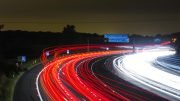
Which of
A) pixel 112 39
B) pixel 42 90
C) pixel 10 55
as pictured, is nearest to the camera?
pixel 42 90

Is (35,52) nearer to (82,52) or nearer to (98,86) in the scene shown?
(82,52)

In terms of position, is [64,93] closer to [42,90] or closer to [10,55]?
[42,90]

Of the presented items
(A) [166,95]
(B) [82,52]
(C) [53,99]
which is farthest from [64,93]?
(B) [82,52]

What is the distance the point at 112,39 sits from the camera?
114 m

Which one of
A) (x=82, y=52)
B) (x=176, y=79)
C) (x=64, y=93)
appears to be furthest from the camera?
(x=82, y=52)

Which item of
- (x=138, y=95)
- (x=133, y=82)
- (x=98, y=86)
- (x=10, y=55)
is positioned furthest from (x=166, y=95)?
(x=10, y=55)

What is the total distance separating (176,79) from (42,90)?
19513 millimetres

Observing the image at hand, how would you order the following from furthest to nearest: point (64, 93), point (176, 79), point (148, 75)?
point (148, 75)
point (176, 79)
point (64, 93)

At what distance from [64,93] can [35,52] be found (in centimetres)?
7481

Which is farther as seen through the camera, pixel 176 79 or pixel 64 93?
pixel 176 79

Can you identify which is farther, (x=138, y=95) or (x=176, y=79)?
(x=176, y=79)

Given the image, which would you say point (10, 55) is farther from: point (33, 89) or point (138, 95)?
point (138, 95)

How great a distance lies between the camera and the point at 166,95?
48.6 meters

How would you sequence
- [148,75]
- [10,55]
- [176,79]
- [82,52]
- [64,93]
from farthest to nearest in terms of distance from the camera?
[82,52] → [10,55] → [148,75] → [176,79] → [64,93]
